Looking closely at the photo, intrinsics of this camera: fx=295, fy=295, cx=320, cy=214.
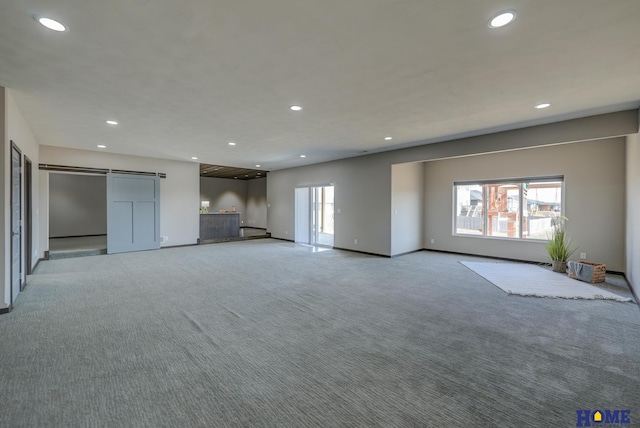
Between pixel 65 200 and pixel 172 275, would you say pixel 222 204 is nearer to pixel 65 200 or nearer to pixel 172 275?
pixel 65 200

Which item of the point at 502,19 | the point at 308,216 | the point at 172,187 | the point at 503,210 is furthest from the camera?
the point at 308,216

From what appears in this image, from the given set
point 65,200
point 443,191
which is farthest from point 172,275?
point 65,200

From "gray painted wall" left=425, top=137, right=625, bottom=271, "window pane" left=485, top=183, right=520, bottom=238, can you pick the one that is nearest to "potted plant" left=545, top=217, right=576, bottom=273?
"gray painted wall" left=425, top=137, right=625, bottom=271

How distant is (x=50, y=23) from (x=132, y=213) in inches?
269

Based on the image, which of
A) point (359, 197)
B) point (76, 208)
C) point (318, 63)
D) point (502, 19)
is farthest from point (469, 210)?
point (76, 208)

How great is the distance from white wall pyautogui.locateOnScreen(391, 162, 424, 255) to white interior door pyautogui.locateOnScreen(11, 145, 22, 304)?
22.3 ft

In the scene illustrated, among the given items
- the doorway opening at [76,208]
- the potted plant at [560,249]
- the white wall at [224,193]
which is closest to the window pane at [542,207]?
the potted plant at [560,249]

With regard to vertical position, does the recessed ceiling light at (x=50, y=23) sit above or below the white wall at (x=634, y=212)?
above

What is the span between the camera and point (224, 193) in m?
15.8

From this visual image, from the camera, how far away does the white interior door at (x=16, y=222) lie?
387cm

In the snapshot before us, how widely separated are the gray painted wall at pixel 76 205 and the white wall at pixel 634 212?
13599 mm

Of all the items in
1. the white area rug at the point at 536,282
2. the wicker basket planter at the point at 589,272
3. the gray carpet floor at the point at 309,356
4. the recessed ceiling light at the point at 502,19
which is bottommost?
the gray carpet floor at the point at 309,356

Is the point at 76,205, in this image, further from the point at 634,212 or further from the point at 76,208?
the point at 634,212

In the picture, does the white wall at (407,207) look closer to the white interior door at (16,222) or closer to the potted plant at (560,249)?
the potted plant at (560,249)
